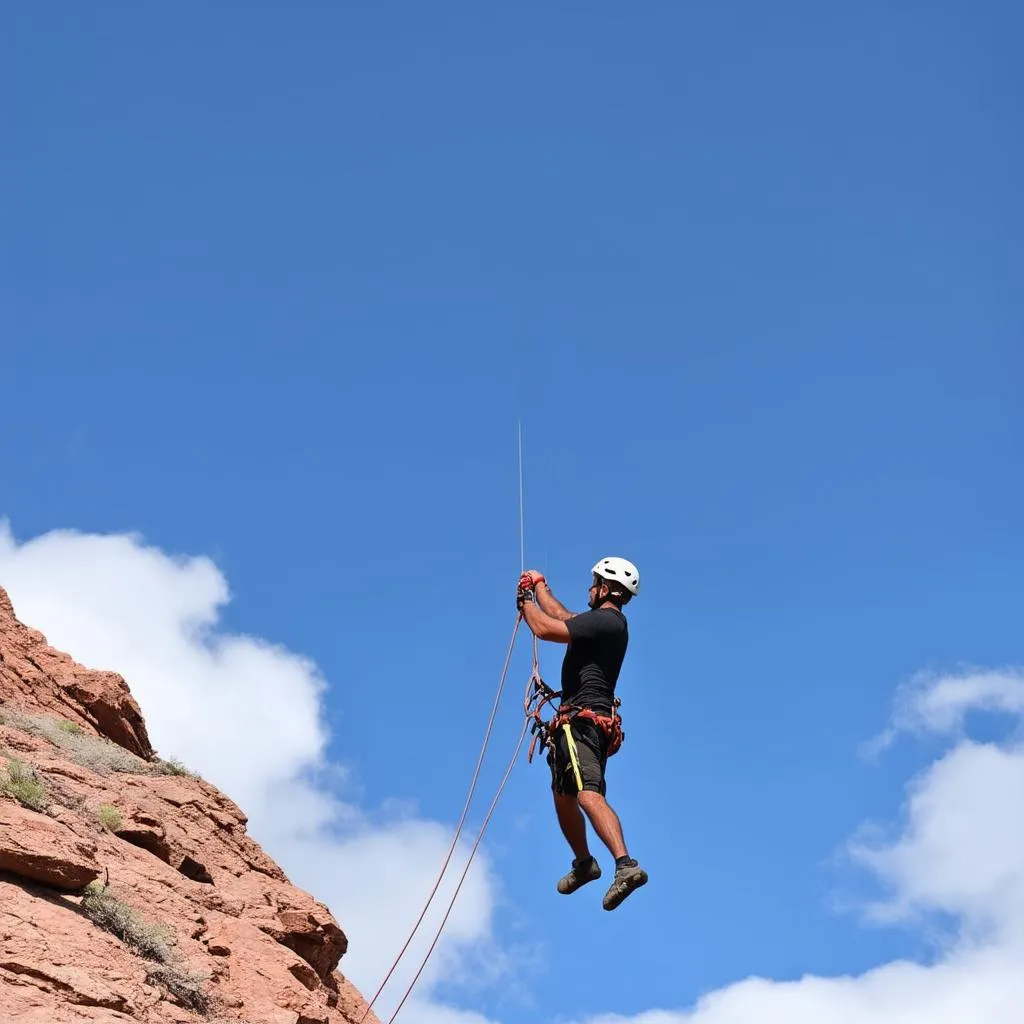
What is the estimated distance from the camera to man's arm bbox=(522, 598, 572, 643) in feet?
32.9

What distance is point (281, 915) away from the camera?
12.0 m

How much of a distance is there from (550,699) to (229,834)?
482 cm

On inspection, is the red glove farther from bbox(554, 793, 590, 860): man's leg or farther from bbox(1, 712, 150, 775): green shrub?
bbox(1, 712, 150, 775): green shrub

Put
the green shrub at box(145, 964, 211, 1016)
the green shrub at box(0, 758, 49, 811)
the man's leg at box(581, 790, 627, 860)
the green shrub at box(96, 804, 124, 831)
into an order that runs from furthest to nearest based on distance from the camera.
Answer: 1. the green shrub at box(96, 804, 124, 831)
2. the green shrub at box(0, 758, 49, 811)
3. the man's leg at box(581, 790, 627, 860)
4. the green shrub at box(145, 964, 211, 1016)

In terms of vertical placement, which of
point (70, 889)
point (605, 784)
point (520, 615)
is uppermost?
point (520, 615)

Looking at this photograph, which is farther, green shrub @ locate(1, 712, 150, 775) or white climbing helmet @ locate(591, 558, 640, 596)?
green shrub @ locate(1, 712, 150, 775)

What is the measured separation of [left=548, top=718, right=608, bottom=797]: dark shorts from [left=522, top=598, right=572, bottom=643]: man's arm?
0.64m

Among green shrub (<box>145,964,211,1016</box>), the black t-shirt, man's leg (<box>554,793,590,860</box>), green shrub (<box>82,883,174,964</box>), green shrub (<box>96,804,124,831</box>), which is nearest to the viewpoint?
green shrub (<box>145,964,211,1016</box>)

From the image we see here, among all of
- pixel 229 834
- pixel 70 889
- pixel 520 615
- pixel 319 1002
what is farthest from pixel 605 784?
pixel 229 834

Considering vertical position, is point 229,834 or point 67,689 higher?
point 67,689

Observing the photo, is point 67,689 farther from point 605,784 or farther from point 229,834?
point 605,784

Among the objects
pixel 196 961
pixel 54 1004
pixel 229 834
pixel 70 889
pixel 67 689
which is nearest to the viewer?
pixel 54 1004

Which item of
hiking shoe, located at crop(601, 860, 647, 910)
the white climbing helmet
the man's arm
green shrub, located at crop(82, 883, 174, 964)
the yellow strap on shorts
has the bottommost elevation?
green shrub, located at crop(82, 883, 174, 964)

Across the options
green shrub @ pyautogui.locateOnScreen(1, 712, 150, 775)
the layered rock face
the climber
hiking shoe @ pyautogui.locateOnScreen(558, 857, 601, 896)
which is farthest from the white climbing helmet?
green shrub @ pyautogui.locateOnScreen(1, 712, 150, 775)
